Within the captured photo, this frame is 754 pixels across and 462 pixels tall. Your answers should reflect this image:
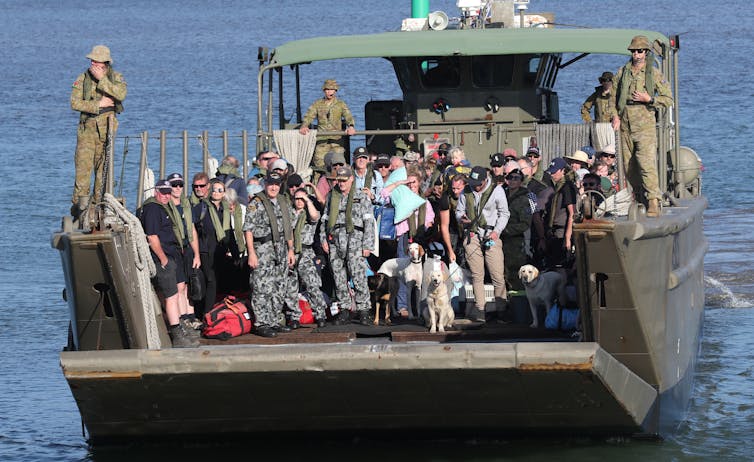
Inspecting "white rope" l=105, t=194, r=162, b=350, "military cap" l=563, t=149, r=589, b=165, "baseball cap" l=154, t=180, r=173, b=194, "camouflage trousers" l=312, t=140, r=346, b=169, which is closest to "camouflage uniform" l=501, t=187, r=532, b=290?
"military cap" l=563, t=149, r=589, b=165

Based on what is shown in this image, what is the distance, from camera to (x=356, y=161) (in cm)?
1324

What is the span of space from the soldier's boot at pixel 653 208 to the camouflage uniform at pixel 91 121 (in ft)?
13.8

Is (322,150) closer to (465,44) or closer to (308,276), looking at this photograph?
(465,44)

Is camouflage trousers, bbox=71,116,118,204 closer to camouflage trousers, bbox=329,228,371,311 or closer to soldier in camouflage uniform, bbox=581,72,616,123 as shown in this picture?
camouflage trousers, bbox=329,228,371,311

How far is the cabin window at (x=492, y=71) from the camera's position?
54.0 feet

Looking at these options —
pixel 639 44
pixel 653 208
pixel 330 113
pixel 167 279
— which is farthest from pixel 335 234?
pixel 330 113

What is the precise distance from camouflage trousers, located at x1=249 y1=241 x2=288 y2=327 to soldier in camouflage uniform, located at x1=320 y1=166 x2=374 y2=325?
43 centimetres

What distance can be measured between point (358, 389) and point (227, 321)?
1.40 metres

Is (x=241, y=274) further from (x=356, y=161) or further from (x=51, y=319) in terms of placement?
(x=51, y=319)

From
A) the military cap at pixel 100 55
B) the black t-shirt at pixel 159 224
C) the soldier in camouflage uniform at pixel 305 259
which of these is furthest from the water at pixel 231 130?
the military cap at pixel 100 55

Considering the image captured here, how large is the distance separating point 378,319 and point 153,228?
6.49 ft

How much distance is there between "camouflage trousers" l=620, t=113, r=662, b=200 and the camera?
1219 centimetres

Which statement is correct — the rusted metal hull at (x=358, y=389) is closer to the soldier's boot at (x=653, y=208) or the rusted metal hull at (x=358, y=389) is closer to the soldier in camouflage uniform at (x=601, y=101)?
the soldier's boot at (x=653, y=208)

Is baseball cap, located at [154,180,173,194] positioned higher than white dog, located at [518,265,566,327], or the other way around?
baseball cap, located at [154,180,173,194]
